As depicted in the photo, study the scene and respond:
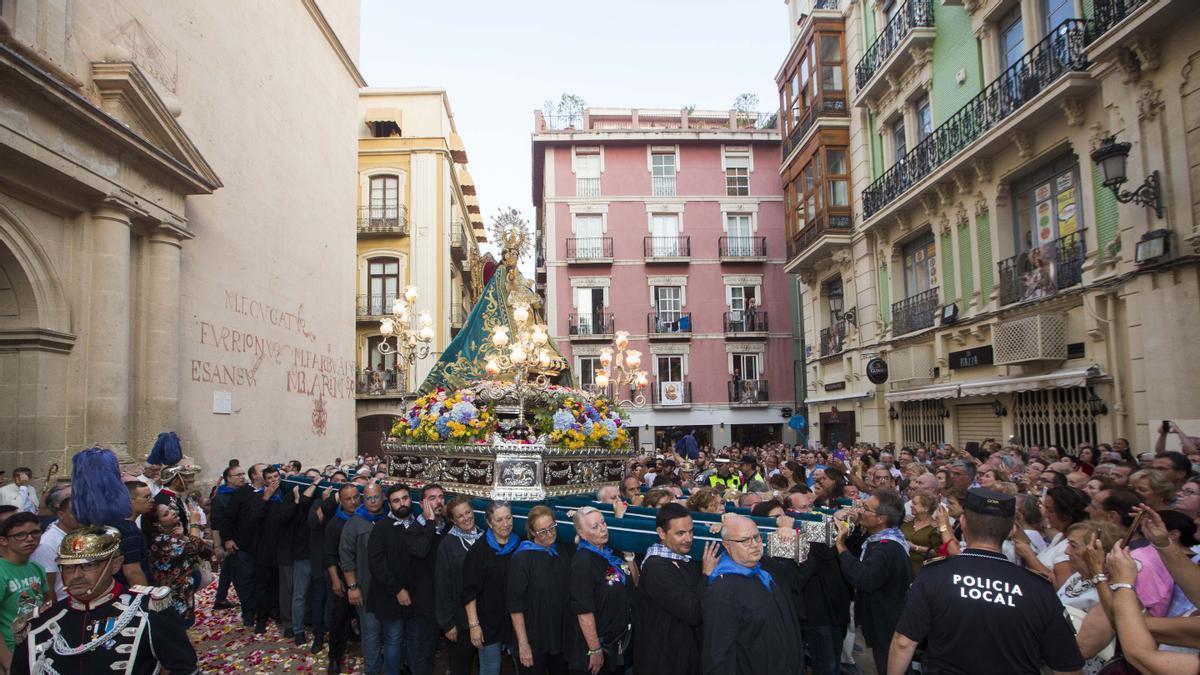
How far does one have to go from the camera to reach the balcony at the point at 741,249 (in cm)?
3384

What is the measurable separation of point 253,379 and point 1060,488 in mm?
14501

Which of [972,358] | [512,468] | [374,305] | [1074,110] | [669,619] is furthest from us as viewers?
[374,305]

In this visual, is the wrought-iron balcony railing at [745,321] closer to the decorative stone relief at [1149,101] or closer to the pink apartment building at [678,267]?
the pink apartment building at [678,267]

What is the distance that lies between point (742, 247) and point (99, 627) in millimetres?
32281

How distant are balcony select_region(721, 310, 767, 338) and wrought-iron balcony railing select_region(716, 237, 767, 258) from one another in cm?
247

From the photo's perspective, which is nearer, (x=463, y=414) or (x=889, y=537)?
(x=889, y=537)

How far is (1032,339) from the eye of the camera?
44.3ft

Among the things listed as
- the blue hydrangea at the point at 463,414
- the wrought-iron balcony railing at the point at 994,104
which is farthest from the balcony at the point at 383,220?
the blue hydrangea at the point at 463,414

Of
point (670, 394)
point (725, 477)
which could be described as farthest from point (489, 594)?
point (670, 394)

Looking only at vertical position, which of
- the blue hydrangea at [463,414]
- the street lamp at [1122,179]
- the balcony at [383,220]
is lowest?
the blue hydrangea at [463,414]

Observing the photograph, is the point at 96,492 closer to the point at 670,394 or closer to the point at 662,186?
the point at 670,394

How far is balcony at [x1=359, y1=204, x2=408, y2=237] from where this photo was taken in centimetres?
3042

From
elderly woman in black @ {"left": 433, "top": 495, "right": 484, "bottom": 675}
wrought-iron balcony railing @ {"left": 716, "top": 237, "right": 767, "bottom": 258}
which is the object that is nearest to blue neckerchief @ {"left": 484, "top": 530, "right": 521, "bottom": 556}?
elderly woman in black @ {"left": 433, "top": 495, "right": 484, "bottom": 675}

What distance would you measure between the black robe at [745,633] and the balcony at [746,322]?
97.5ft
